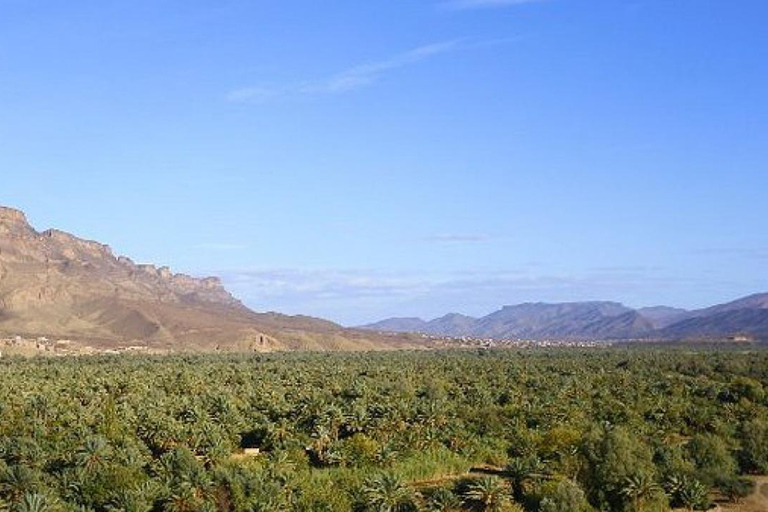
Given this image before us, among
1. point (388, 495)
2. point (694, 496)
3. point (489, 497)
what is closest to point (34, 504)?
point (388, 495)

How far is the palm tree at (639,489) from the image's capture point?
34522 mm

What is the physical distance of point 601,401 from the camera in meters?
64.5

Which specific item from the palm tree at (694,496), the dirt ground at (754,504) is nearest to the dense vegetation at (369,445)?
the palm tree at (694,496)

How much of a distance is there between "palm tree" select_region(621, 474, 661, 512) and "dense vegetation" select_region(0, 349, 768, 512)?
9cm

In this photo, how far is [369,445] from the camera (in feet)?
143

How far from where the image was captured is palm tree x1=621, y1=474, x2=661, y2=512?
34522 millimetres

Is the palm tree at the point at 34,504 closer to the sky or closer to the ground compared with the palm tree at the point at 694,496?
closer to the sky

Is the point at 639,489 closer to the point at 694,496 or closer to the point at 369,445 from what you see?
the point at 694,496

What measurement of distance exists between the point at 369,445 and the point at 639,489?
557 inches

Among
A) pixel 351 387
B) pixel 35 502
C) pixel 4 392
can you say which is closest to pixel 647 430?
pixel 351 387

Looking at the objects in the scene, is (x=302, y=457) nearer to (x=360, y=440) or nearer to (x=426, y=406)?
(x=360, y=440)

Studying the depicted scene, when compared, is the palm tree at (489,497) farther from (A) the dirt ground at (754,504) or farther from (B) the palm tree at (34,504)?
(B) the palm tree at (34,504)

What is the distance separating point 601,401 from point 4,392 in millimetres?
42493

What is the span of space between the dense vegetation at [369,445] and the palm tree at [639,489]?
0.29ft
